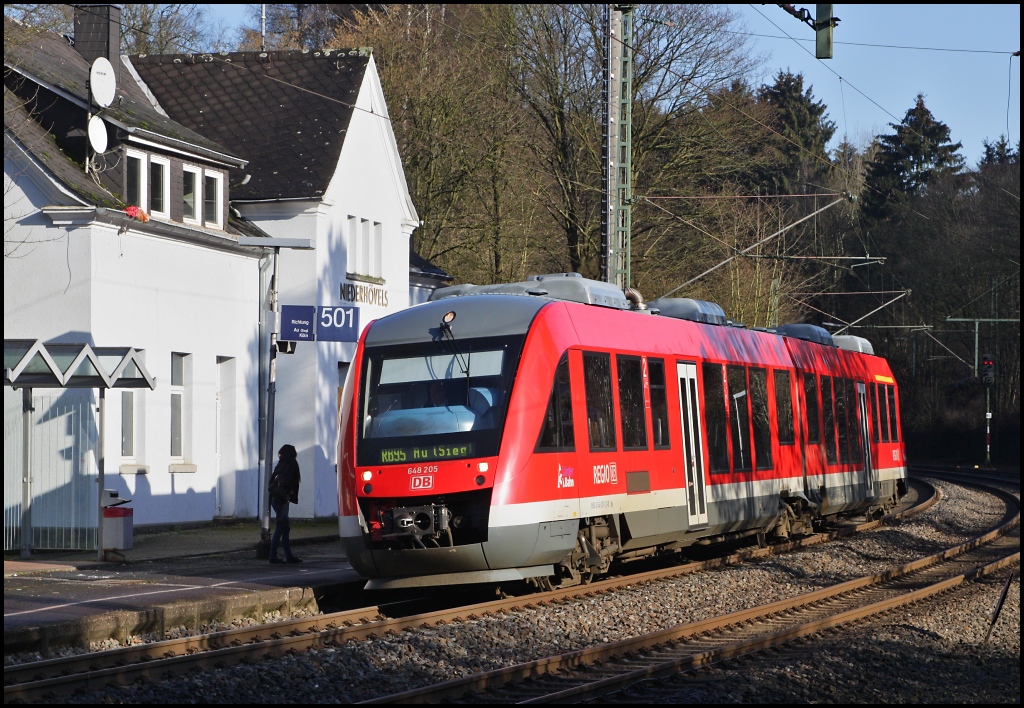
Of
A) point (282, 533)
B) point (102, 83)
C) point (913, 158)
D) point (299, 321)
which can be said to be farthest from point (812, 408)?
point (913, 158)

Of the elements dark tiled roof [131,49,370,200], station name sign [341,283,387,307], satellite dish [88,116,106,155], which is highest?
dark tiled roof [131,49,370,200]

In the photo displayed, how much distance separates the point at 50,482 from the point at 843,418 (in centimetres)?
1265

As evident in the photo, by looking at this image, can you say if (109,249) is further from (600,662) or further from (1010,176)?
(1010,176)

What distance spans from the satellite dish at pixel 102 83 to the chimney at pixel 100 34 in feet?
11.1

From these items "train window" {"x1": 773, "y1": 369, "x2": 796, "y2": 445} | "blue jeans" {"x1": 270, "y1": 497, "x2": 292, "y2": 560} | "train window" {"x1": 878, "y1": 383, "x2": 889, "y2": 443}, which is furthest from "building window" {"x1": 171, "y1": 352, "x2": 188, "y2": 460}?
"train window" {"x1": 878, "y1": 383, "x2": 889, "y2": 443}

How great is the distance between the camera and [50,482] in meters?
18.3

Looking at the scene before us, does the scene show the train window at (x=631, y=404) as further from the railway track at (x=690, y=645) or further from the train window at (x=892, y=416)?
the train window at (x=892, y=416)

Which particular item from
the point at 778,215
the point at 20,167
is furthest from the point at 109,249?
the point at 778,215

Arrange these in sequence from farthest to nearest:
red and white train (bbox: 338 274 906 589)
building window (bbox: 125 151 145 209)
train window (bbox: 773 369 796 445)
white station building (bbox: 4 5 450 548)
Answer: building window (bbox: 125 151 145 209), white station building (bbox: 4 5 450 548), train window (bbox: 773 369 796 445), red and white train (bbox: 338 274 906 589)

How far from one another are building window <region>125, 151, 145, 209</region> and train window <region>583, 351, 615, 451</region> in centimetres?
1084

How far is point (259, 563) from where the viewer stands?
57.3ft

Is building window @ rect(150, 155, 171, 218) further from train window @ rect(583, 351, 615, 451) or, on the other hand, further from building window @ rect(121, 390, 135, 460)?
train window @ rect(583, 351, 615, 451)

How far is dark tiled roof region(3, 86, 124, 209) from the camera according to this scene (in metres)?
20.8

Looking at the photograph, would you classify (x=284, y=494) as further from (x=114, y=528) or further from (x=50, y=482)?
(x=50, y=482)
